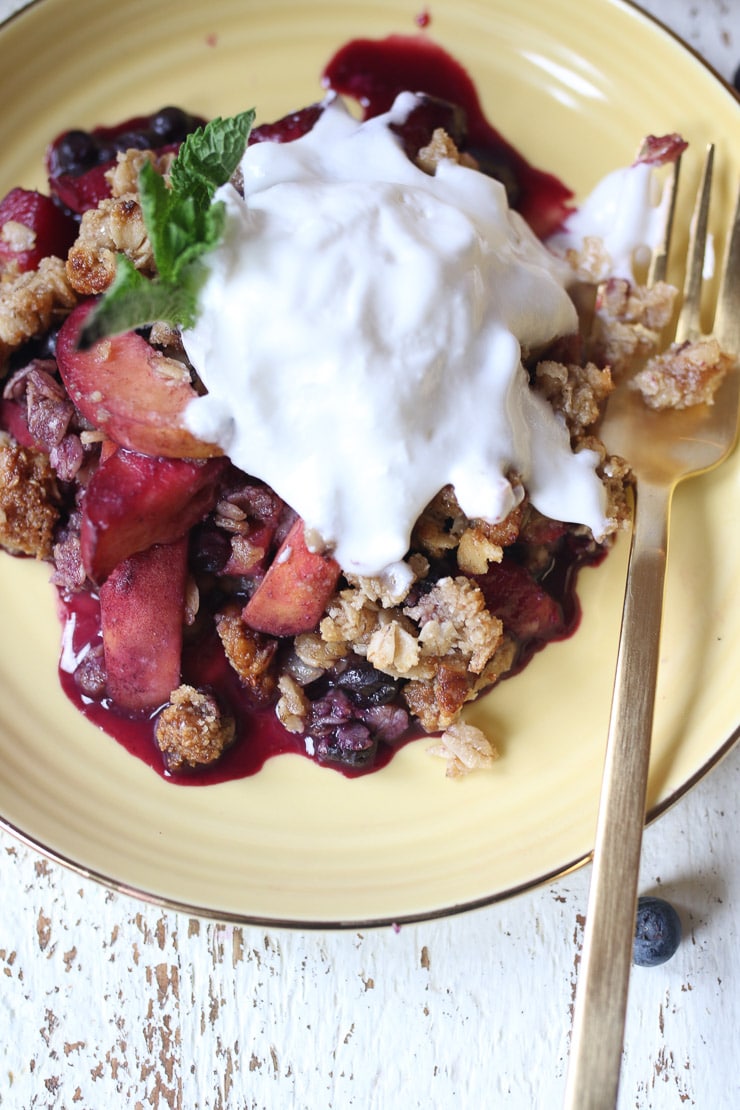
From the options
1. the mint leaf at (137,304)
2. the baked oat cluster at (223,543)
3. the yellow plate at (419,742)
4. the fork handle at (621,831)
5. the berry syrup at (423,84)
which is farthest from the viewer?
the berry syrup at (423,84)

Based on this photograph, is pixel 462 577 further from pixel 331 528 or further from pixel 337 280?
pixel 337 280

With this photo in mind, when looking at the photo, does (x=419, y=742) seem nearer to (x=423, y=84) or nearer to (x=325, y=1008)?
(x=325, y=1008)

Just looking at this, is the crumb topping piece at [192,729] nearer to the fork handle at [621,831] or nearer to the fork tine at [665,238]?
the fork handle at [621,831]

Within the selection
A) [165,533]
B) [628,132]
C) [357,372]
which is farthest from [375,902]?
[628,132]

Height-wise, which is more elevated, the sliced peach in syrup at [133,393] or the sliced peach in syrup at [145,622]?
the sliced peach in syrup at [133,393]

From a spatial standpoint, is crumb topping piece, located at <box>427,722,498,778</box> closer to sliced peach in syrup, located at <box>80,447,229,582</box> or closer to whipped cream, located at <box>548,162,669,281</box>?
sliced peach in syrup, located at <box>80,447,229,582</box>

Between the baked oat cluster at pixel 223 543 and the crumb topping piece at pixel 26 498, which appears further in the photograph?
the crumb topping piece at pixel 26 498

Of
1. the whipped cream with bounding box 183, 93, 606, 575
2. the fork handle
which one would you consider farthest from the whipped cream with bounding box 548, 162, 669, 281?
the fork handle

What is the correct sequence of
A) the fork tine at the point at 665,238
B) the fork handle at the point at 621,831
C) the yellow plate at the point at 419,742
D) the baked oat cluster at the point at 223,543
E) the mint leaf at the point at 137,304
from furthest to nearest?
1. the fork tine at the point at 665,238
2. the yellow plate at the point at 419,742
3. the baked oat cluster at the point at 223,543
4. the fork handle at the point at 621,831
5. the mint leaf at the point at 137,304

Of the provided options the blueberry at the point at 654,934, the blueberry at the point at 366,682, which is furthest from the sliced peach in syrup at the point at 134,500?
the blueberry at the point at 654,934
